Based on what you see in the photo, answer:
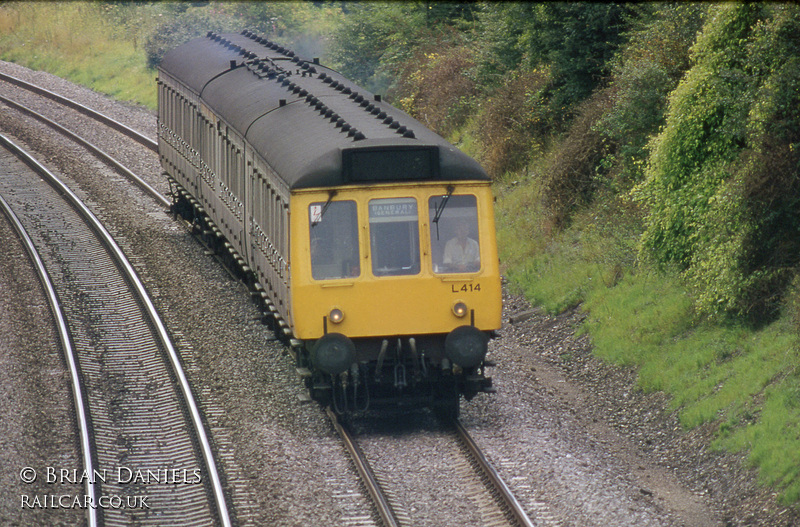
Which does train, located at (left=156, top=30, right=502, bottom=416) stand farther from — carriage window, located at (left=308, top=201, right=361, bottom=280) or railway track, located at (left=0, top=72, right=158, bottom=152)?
railway track, located at (left=0, top=72, right=158, bottom=152)

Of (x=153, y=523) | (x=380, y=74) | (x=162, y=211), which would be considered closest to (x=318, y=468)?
(x=153, y=523)

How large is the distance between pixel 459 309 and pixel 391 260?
881 millimetres

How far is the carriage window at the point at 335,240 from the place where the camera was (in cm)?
1109

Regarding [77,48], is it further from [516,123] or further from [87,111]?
[516,123]

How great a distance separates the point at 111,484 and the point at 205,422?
5.62ft

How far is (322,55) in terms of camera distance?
129 feet

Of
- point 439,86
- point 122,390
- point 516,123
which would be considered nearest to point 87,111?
point 439,86

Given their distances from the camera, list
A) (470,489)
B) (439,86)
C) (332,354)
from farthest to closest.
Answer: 1. (439,86)
2. (332,354)
3. (470,489)

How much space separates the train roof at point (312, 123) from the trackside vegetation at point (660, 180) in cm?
344

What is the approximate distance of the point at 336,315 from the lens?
1104cm

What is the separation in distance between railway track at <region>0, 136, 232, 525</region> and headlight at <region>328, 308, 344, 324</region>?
184cm

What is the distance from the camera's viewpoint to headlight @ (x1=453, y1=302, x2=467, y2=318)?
1121 centimetres

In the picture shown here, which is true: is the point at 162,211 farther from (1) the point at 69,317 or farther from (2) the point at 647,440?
(2) the point at 647,440

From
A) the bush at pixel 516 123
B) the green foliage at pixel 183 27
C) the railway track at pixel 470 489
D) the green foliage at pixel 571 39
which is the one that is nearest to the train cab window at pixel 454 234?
the railway track at pixel 470 489
